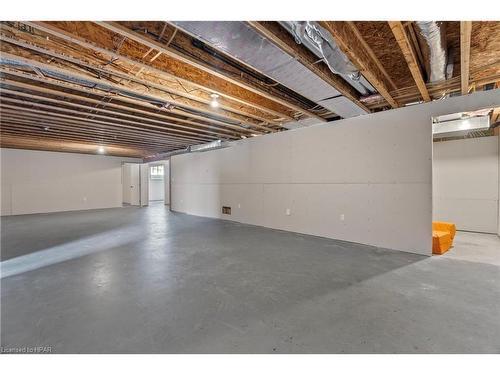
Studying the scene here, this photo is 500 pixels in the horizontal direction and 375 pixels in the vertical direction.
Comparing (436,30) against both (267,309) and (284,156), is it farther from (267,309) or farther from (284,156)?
(284,156)

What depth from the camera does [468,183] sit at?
4766 millimetres

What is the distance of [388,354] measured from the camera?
4.51 ft

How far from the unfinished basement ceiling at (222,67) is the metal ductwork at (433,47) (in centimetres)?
2

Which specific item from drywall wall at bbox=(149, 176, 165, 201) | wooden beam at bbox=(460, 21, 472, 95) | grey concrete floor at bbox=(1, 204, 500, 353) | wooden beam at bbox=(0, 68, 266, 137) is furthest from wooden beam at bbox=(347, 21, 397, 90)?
drywall wall at bbox=(149, 176, 165, 201)

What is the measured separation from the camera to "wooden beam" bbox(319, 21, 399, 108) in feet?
5.74

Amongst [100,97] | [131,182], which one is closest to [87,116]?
[100,97]

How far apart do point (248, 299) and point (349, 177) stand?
2.98 m

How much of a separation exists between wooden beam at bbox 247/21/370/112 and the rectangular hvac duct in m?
0.05

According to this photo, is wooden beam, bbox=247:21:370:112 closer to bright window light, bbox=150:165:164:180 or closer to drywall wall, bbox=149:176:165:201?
bright window light, bbox=150:165:164:180

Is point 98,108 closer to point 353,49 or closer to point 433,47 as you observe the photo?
point 353,49

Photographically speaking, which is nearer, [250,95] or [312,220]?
[250,95]

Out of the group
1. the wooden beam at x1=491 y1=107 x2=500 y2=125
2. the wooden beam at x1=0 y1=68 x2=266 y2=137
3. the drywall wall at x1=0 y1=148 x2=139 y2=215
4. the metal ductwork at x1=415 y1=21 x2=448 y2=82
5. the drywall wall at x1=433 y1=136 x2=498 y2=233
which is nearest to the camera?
the metal ductwork at x1=415 y1=21 x2=448 y2=82
